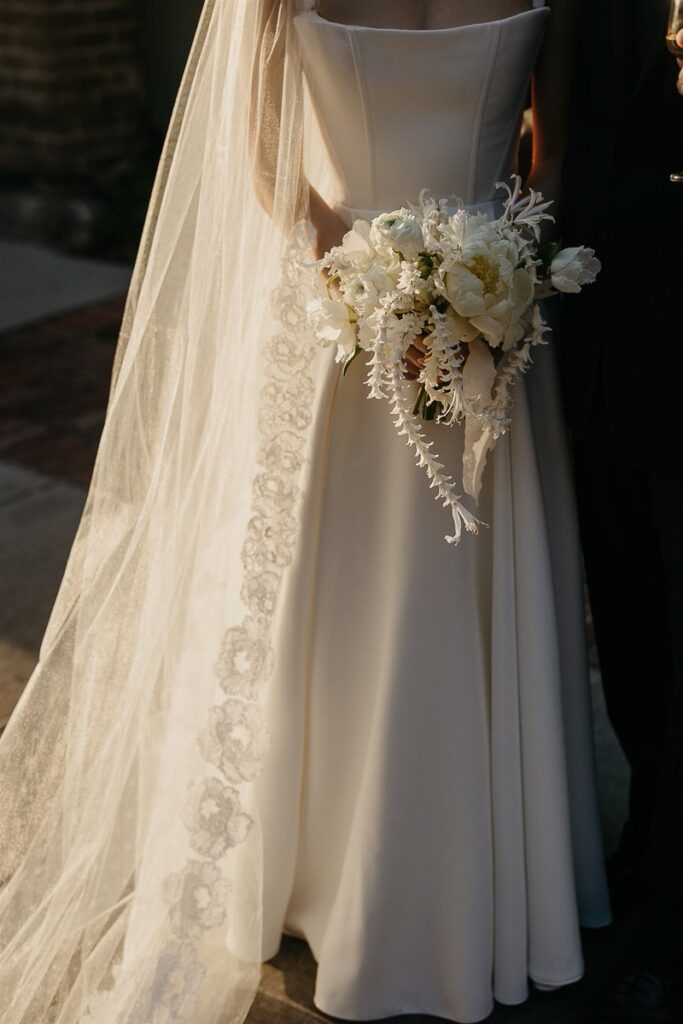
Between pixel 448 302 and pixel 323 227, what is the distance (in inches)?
17.0

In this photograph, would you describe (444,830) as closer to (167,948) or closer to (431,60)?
(167,948)

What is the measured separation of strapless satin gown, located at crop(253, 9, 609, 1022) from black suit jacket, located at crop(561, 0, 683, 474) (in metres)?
0.15

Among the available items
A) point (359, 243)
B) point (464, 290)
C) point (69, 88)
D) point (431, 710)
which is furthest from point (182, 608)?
point (69, 88)

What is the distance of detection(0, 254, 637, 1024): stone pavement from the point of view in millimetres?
2520

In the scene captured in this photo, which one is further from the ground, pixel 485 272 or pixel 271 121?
pixel 271 121

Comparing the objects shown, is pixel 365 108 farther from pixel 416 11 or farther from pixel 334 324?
pixel 334 324

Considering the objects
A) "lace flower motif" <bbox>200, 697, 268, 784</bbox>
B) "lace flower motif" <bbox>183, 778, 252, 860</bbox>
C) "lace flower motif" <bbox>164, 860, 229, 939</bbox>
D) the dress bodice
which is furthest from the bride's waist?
"lace flower motif" <bbox>164, 860, 229, 939</bbox>

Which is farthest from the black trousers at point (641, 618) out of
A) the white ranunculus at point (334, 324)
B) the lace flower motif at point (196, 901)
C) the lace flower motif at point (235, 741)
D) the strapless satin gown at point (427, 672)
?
the lace flower motif at point (196, 901)

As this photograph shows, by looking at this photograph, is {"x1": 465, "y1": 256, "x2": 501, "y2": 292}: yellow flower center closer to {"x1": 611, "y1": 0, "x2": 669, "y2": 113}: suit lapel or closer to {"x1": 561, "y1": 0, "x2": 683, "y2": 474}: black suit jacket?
{"x1": 561, "y1": 0, "x2": 683, "y2": 474}: black suit jacket

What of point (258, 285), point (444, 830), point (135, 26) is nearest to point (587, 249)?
point (258, 285)

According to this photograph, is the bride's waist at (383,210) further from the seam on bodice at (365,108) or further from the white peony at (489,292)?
the white peony at (489,292)

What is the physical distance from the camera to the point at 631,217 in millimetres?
2176

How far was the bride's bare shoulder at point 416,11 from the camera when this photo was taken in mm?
2207

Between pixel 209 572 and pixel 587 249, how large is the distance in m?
0.93
